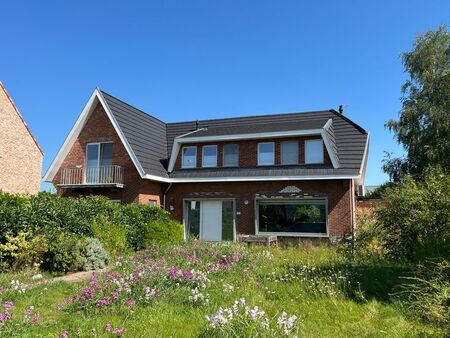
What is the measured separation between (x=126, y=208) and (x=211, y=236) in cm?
585

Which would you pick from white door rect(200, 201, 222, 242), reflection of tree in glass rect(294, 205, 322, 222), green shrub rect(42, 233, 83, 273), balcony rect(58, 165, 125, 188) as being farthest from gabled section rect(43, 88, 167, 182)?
green shrub rect(42, 233, 83, 273)

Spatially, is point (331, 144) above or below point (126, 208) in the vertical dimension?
above

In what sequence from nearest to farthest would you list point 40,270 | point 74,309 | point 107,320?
point 107,320, point 74,309, point 40,270

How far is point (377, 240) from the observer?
35.2 feet

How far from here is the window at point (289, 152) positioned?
1847cm

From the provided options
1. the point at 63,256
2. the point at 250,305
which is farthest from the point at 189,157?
the point at 250,305

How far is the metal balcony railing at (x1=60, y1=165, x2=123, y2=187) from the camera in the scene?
62.5 ft

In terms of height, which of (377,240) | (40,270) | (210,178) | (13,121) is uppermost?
(13,121)

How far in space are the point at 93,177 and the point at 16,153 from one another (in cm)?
691

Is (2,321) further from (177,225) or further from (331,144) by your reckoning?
(331,144)

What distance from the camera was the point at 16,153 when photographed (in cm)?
2294

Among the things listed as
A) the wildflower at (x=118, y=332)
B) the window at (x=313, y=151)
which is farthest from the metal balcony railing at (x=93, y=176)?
A: the wildflower at (x=118, y=332)

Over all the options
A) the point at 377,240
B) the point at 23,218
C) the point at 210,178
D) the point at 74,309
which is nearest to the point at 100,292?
the point at 74,309

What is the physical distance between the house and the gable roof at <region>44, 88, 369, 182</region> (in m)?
0.05
